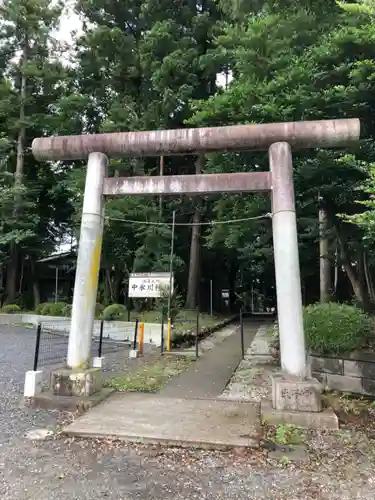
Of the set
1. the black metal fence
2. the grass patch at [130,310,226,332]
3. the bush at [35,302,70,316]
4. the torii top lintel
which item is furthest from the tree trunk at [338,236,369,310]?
the bush at [35,302,70,316]

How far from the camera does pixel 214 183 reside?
5.62m

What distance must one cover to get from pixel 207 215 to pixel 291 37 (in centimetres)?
1100

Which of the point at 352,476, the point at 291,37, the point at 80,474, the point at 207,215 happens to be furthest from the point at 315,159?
the point at 207,215

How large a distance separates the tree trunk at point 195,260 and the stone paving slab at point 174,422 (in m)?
13.5

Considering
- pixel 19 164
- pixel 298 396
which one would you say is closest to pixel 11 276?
pixel 19 164

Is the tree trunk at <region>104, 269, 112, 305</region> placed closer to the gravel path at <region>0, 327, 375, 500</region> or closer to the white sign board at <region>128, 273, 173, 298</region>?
the white sign board at <region>128, 273, 173, 298</region>

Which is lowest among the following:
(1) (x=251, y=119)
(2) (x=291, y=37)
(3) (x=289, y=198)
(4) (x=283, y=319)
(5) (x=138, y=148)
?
(4) (x=283, y=319)

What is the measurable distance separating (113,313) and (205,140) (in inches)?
418

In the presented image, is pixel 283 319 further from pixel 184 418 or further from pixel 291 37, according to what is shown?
pixel 291 37

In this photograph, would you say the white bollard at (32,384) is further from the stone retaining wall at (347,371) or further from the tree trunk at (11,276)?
the tree trunk at (11,276)

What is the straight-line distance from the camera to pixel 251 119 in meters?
8.77

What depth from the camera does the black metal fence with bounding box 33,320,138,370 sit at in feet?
28.9

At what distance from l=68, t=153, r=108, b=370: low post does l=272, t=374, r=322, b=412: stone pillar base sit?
2682mm

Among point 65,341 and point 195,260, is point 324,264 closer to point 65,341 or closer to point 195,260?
point 65,341
